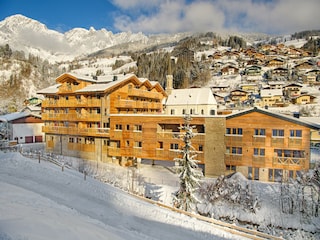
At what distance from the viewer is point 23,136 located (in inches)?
1812

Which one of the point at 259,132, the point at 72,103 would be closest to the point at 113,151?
the point at 72,103

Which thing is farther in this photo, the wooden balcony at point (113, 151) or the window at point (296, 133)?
the wooden balcony at point (113, 151)

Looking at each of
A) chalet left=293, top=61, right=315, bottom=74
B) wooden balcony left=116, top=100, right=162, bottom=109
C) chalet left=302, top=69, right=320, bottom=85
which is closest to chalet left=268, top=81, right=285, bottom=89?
chalet left=302, top=69, right=320, bottom=85

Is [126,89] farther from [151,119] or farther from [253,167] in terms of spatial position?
[253,167]

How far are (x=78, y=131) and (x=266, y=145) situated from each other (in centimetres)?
2445

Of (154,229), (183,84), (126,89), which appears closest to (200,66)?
(183,84)

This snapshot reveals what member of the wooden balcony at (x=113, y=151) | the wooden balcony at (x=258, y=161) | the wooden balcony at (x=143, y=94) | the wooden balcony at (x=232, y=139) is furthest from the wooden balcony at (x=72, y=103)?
the wooden balcony at (x=258, y=161)

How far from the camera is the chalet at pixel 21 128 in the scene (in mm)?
44719

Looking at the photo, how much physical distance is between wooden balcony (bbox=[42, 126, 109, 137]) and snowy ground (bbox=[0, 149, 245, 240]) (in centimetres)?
1080

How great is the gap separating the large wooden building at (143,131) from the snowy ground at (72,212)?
35.6ft

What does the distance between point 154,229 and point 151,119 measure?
653 inches

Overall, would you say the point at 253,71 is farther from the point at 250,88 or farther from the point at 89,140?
the point at 89,140

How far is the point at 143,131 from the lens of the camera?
99.0ft

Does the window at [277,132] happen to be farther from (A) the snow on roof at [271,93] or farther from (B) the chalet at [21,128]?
(A) the snow on roof at [271,93]
